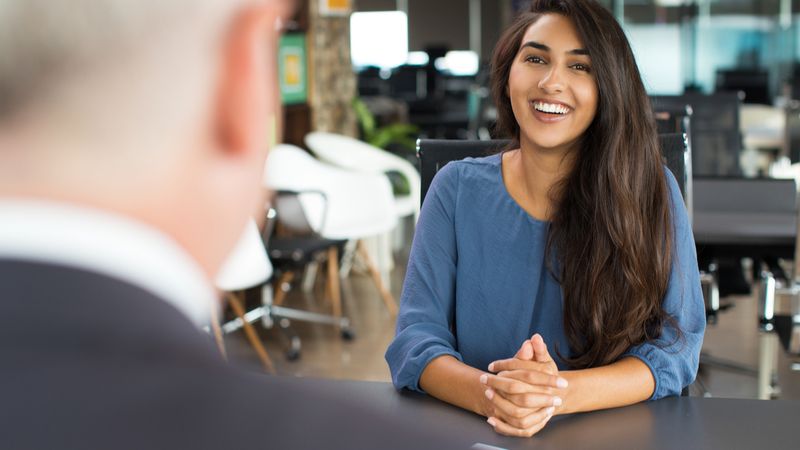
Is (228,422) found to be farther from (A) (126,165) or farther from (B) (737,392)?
(B) (737,392)

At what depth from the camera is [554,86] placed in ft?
5.44

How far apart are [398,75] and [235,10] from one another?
1411 centimetres

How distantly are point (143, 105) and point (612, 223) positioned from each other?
143 centimetres

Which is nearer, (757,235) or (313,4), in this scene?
(757,235)

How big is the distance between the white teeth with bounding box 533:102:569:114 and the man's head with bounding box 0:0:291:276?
1.44 metres

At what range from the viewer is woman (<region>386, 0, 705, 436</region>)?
1.62 m

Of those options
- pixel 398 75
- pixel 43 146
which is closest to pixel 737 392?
pixel 43 146

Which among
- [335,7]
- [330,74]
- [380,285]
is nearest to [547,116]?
[380,285]

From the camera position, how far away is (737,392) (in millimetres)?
4008

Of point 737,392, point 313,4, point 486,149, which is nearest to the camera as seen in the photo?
point 486,149

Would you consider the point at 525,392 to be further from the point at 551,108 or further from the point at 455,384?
the point at 551,108

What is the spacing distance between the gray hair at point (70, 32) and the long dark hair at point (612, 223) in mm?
1416

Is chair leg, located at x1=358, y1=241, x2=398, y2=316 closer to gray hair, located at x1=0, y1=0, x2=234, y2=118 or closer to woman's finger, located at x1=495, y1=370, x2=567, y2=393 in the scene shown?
woman's finger, located at x1=495, y1=370, x2=567, y2=393

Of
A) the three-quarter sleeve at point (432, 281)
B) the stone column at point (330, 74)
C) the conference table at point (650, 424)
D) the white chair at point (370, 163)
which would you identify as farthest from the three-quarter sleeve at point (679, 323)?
the stone column at point (330, 74)
